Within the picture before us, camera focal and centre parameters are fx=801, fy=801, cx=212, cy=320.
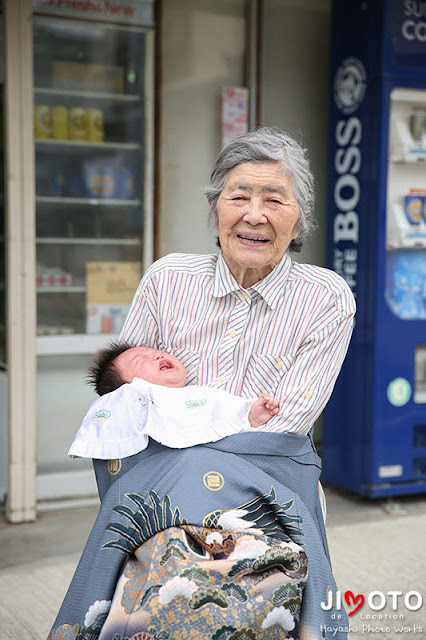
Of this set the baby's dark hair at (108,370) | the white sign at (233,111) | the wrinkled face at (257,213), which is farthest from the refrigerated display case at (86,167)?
the wrinkled face at (257,213)

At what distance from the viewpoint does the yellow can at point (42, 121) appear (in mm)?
4270

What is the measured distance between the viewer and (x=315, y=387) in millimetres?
1944

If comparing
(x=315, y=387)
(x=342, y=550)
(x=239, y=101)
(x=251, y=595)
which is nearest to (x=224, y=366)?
(x=315, y=387)

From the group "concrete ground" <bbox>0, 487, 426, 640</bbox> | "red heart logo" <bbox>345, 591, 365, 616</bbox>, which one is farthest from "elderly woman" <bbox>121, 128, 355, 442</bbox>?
"red heart logo" <bbox>345, 591, 365, 616</bbox>

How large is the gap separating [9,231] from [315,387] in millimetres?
2460

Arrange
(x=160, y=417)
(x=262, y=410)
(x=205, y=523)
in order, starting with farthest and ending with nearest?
(x=262, y=410) → (x=160, y=417) → (x=205, y=523)

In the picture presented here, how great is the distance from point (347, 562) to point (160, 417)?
7.11 ft

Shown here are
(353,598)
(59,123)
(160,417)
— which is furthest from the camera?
(59,123)

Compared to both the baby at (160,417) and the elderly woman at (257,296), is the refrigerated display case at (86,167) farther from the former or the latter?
the baby at (160,417)

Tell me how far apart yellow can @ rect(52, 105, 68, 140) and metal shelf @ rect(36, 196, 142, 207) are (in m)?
0.33

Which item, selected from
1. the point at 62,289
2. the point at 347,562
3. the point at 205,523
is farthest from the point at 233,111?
the point at 205,523

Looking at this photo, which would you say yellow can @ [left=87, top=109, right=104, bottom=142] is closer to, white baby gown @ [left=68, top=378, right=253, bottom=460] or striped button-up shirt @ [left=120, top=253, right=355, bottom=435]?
striped button-up shirt @ [left=120, top=253, right=355, bottom=435]

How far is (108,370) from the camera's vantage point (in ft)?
6.87

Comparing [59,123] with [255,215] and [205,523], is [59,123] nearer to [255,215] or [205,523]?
[255,215]
